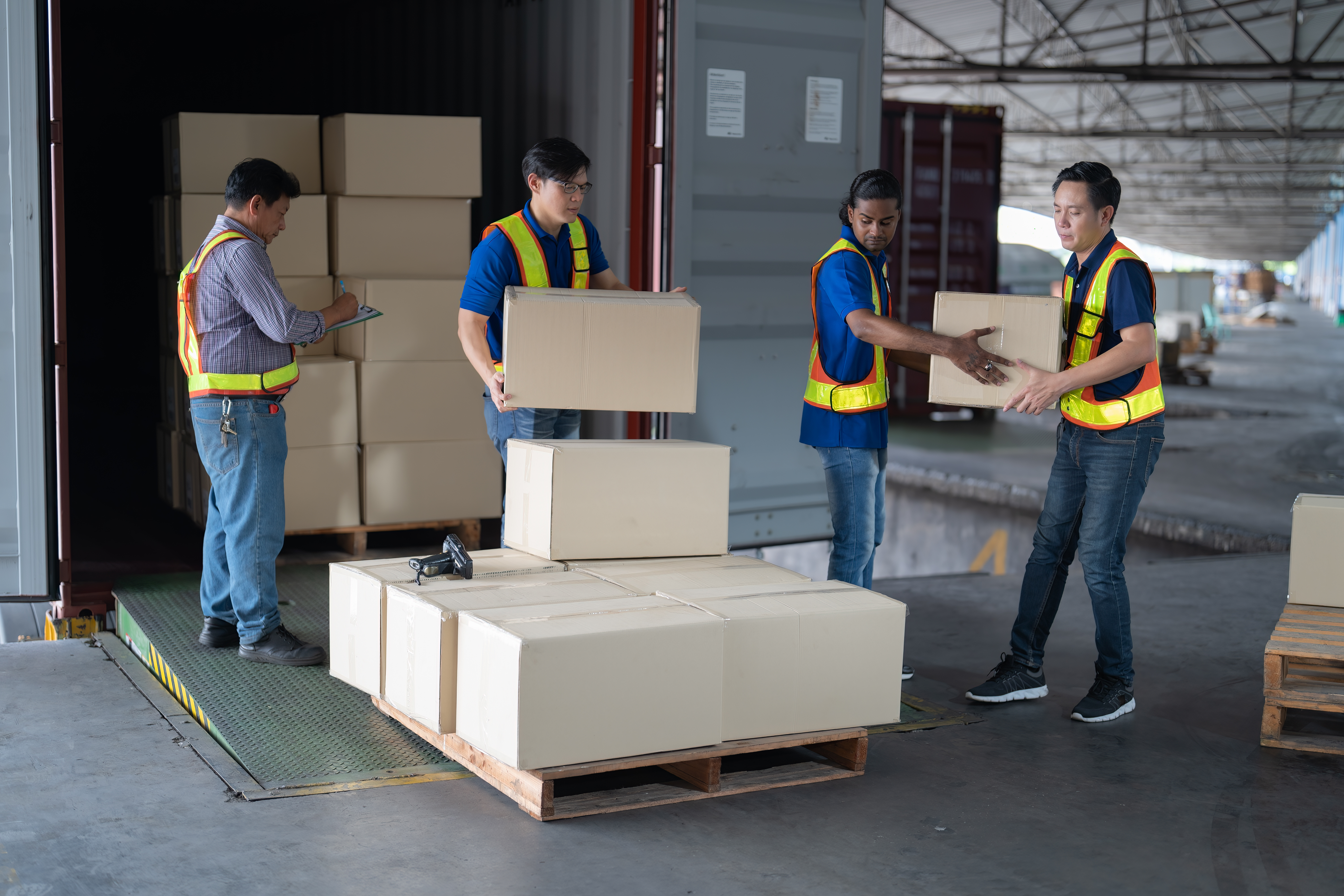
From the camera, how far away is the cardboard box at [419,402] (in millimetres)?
5590

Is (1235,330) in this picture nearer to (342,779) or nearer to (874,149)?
(874,149)

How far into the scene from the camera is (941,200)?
1260 centimetres

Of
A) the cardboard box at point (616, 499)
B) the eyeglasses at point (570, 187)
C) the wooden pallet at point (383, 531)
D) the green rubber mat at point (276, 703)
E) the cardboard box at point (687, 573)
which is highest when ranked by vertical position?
the eyeglasses at point (570, 187)

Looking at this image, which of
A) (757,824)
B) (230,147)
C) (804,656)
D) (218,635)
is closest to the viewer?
(757,824)

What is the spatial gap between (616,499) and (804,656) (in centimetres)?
76

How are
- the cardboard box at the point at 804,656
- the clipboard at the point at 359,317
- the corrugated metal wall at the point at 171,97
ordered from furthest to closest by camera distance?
the corrugated metal wall at the point at 171,97, the clipboard at the point at 359,317, the cardboard box at the point at 804,656

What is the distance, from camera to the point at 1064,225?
3873 mm

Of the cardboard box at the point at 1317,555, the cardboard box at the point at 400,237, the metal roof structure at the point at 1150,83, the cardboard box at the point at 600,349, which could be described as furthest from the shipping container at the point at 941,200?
the cardboard box at the point at 600,349

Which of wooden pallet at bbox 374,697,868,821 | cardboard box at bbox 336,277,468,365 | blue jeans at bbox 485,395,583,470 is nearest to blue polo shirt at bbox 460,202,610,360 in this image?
blue jeans at bbox 485,395,583,470

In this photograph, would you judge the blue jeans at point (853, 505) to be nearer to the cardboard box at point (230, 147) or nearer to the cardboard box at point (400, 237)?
the cardboard box at point (400, 237)

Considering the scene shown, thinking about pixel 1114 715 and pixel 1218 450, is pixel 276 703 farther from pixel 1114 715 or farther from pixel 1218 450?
pixel 1218 450

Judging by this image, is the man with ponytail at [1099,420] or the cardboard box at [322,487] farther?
the cardboard box at [322,487]

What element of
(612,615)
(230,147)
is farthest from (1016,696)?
(230,147)

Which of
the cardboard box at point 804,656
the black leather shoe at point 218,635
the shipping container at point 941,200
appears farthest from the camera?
the shipping container at point 941,200
